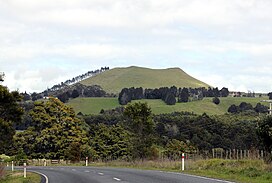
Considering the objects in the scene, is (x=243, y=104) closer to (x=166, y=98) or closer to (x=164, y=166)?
(x=166, y=98)

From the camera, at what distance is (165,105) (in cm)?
17338

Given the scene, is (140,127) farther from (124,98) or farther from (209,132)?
(124,98)

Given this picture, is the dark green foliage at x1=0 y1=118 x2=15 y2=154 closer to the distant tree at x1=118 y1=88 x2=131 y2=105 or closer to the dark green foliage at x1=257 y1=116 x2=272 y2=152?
the dark green foliage at x1=257 y1=116 x2=272 y2=152

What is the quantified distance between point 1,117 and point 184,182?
74.2 ft

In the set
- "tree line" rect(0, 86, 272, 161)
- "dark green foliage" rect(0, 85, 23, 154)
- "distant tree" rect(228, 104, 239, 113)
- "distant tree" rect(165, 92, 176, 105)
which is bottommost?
"tree line" rect(0, 86, 272, 161)

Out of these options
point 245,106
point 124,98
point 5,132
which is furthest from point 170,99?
point 5,132

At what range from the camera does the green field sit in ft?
551

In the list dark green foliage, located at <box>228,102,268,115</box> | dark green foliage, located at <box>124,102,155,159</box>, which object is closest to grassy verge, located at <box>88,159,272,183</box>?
dark green foliage, located at <box>124,102,155,159</box>

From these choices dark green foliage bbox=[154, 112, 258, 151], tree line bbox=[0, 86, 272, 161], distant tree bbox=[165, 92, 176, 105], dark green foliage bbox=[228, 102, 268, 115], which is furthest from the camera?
distant tree bbox=[165, 92, 176, 105]

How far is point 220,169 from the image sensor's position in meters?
28.9

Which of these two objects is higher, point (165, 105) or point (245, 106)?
point (165, 105)

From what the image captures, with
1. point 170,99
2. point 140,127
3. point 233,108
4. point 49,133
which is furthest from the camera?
point 170,99

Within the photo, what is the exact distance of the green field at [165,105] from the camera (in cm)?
16800

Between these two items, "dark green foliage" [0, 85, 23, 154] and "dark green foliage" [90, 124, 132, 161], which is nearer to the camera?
"dark green foliage" [0, 85, 23, 154]
